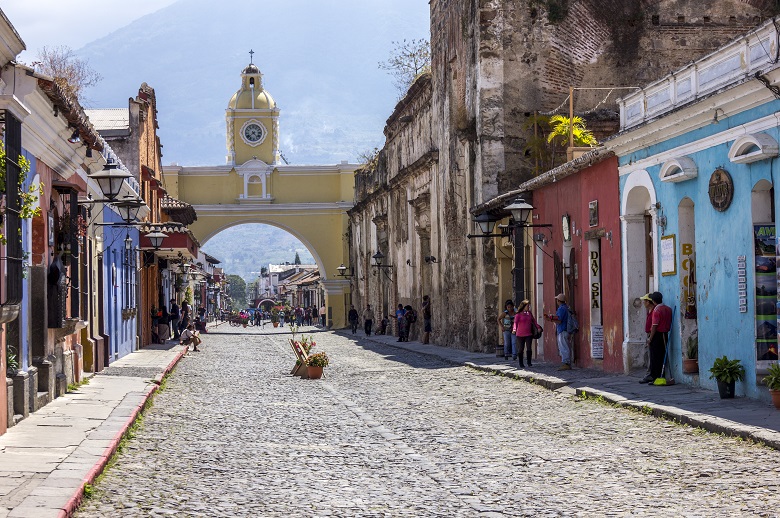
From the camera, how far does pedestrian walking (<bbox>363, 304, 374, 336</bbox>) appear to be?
4392 centimetres

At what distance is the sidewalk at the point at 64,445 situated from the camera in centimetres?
722

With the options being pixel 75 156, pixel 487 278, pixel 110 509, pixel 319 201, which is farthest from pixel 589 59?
pixel 319 201

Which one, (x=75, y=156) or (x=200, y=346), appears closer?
(x=75, y=156)

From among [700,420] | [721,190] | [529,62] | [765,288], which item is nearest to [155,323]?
[529,62]

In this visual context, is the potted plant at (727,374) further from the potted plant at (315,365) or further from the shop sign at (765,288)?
the potted plant at (315,365)

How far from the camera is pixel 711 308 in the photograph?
14352 mm

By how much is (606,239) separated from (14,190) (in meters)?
10.8

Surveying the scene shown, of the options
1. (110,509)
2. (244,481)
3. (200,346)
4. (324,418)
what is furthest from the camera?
(200,346)

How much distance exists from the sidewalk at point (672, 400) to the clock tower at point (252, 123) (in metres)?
44.1

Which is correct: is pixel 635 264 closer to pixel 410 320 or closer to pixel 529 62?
pixel 529 62

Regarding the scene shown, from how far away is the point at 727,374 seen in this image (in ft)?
42.6

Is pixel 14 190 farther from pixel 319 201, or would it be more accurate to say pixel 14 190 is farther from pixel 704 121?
pixel 319 201

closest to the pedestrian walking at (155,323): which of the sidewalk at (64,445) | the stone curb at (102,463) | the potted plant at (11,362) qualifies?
the sidewalk at (64,445)

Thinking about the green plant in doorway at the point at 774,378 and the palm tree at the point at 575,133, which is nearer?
the green plant in doorway at the point at 774,378
